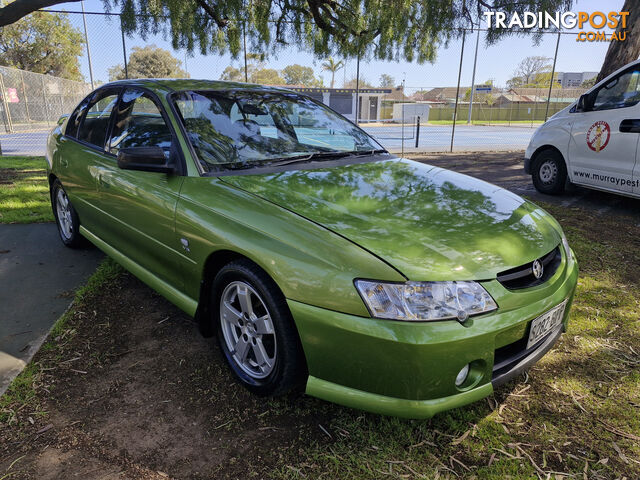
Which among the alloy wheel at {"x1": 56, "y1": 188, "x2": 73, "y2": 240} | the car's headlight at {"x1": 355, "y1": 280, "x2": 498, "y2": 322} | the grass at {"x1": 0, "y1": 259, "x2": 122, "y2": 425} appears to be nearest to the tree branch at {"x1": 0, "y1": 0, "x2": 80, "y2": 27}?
the alloy wheel at {"x1": 56, "y1": 188, "x2": 73, "y2": 240}

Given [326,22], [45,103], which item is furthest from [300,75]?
[326,22]

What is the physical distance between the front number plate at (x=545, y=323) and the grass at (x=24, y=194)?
5397 mm

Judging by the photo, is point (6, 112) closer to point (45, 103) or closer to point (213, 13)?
point (45, 103)

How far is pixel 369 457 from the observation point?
197cm

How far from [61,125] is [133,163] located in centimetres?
251

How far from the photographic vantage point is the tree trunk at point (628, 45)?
26.3 ft

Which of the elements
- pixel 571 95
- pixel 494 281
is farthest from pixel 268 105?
pixel 571 95

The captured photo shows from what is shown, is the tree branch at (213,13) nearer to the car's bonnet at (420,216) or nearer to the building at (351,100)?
the car's bonnet at (420,216)

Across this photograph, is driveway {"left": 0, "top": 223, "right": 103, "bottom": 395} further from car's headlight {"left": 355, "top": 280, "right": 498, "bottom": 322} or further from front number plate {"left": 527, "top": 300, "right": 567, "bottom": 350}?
front number plate {"left": 527, "top": 300, "right": 567, "bottom": 350}

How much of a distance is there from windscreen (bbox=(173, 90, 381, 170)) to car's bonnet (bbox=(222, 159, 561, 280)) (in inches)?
10.1

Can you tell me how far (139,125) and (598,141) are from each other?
17.7 ft

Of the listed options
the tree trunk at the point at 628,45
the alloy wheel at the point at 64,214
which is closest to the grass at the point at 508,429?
the alloy wheel at the point at 64,214

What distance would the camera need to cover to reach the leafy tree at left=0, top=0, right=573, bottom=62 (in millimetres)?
8688

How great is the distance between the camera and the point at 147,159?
8.50 ft
